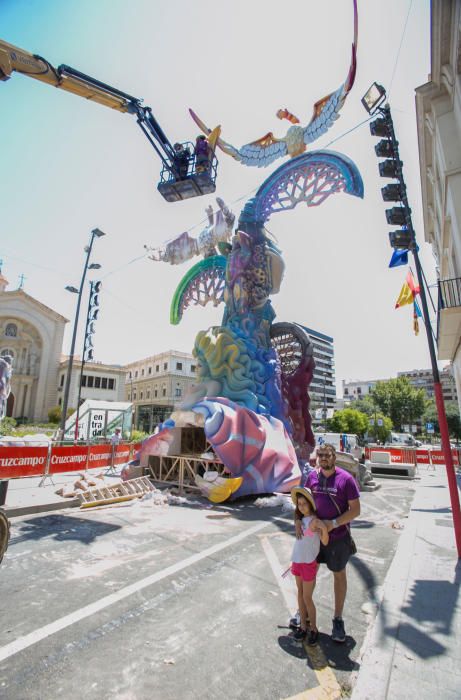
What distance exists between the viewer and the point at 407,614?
3947 mm

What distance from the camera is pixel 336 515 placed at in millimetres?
3775

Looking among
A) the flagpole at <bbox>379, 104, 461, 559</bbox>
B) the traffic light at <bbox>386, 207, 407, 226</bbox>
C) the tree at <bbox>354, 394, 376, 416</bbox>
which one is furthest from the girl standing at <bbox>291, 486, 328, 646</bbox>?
the tree at <bbox>354, 394, 376, 416</bbox>

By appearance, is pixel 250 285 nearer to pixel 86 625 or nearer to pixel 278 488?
pixel 278 488

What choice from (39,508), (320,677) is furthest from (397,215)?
(39,508)

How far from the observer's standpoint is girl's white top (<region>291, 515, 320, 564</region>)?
3.67m

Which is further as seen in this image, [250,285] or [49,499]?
[250,285]

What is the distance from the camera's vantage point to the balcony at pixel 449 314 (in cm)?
930

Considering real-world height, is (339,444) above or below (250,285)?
below

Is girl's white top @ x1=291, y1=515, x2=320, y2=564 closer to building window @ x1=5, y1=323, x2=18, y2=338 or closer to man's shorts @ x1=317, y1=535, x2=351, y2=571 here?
man's shorts @ x1=317, y1=535, x2=351, y2=571

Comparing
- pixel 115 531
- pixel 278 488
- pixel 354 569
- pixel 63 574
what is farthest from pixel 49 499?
pixel 354 569

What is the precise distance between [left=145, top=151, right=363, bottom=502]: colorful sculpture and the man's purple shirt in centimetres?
730

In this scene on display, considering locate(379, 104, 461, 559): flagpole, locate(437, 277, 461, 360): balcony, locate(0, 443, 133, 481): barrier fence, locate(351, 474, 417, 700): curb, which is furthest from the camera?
locate(0, 443, 133, 481): barrier fence

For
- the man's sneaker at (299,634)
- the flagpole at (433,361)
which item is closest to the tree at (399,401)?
the flagpole at (433,361)

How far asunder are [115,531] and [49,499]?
139 inches
